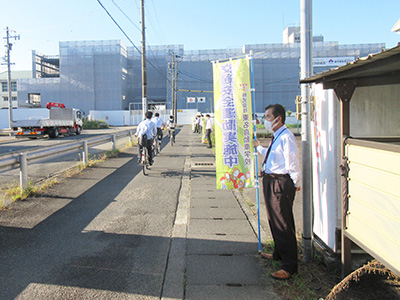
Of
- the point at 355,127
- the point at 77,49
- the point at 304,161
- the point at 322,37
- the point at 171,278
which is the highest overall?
the point at 322,37

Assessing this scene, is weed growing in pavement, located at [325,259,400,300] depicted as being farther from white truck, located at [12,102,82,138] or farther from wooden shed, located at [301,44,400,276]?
white truck, located at [12,102,82,138]

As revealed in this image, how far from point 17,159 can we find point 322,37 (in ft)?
280

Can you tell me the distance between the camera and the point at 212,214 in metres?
6.02

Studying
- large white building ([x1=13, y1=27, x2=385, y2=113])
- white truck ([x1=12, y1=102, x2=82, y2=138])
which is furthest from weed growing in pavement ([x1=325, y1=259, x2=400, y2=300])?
large white building ([x1=13, y1=27, x2=385, y2=113])

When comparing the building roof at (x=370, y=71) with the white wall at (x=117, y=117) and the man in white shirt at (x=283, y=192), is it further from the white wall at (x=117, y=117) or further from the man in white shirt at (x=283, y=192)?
the white wall at (x=117, y=117)

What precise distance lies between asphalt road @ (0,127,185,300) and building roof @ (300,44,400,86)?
270 cm

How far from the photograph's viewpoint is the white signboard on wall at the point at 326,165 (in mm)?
3711

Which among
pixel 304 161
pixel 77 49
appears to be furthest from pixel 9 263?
pixel 77 49

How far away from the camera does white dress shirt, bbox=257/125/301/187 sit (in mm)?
3568

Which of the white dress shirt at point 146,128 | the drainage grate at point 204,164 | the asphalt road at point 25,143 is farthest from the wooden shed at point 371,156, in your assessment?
the asphalt road at point 25,143

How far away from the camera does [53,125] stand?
27578mm

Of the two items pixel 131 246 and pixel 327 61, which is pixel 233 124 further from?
pixel 327 61

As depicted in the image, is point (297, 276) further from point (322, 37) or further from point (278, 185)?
point (322, 37)

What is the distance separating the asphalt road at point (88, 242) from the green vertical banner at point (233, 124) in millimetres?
1333
